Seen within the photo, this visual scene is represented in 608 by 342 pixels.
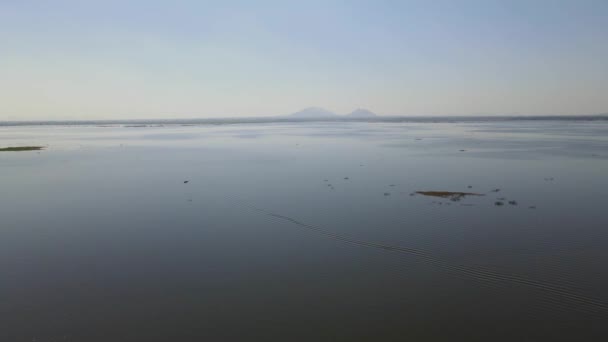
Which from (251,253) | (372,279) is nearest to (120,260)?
(251,253)

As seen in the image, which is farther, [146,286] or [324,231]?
[324,231]

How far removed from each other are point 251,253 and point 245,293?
274 centimetres

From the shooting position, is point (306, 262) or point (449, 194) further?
point (449, 194)

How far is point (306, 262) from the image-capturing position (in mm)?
11414

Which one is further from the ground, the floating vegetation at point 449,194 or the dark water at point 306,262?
the floating vegetation at point 449,194

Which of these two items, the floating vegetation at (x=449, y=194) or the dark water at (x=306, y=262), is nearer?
the dark water at (x=306, y=262)

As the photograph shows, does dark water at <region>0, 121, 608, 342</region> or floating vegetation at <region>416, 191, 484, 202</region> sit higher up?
floating vegetation at <region>416, 191, 484, 202</region>

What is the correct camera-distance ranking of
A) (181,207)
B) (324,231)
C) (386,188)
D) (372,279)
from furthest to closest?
(386,188) < (181,207) < (324,231) < (372,279)

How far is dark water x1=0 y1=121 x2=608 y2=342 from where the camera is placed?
805 centimetres

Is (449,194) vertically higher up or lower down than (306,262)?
higher up

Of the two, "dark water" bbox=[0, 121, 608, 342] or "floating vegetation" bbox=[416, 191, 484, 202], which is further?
"floating vegetation" bbox=[416, 191, 484, 202]

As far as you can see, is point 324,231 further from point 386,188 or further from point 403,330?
point 386,188

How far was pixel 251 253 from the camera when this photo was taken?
1218 cm

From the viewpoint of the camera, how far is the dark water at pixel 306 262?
8055mm
